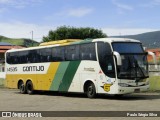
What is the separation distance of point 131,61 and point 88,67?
2559 mm

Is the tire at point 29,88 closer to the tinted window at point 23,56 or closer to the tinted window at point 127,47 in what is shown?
the tinted window at point 23,56

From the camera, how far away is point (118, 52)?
73.4ft

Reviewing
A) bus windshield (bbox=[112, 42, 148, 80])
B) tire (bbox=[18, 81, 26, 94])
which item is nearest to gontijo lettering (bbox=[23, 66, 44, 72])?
tire (bbox=[18, 81, 26, 94])

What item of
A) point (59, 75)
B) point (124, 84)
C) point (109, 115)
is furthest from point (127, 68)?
point (109, 115)

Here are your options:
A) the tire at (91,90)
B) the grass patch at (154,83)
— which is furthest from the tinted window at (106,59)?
the grass patch at (154,83)

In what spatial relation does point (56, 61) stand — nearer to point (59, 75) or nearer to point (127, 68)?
point (59, 75)

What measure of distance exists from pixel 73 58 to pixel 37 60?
419 cm

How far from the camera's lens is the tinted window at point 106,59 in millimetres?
22375

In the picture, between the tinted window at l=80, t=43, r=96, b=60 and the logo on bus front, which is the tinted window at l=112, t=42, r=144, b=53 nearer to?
the tinted window at l=80, t=43, r=96, b=60

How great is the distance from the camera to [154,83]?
28.1m

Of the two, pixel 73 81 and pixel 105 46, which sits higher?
pixel 105 46

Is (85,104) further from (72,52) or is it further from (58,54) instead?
(58,54)

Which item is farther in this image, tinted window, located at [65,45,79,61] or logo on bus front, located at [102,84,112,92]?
tinted window, located at [65,45,79,61]

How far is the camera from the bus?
22281 millimetres
